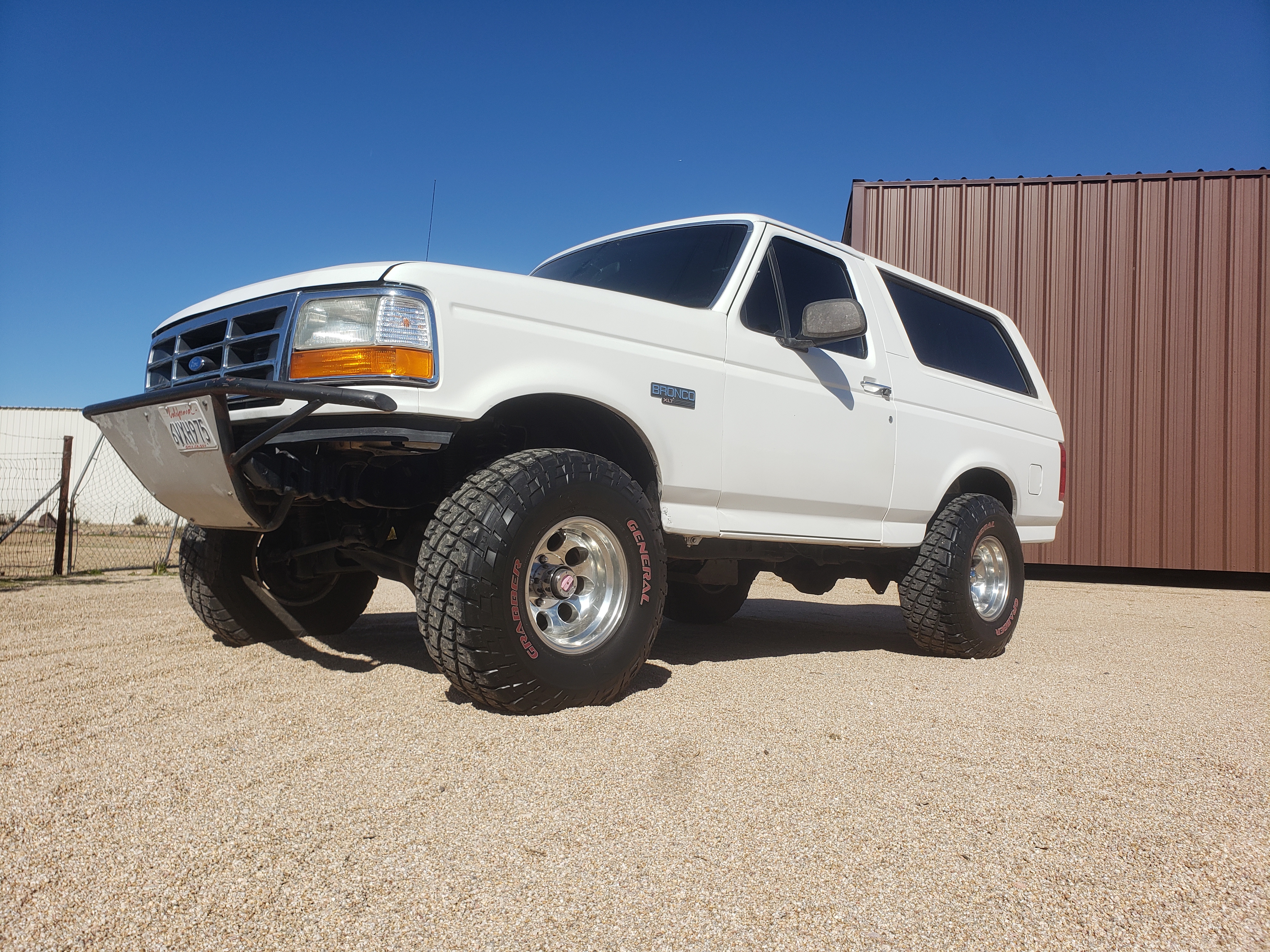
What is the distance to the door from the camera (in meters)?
3.51

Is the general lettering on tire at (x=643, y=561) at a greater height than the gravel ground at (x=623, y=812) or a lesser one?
greater

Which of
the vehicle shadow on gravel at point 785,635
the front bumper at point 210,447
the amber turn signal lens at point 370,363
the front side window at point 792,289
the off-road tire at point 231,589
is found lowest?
the vehicle shadow on gravel at point 785,635

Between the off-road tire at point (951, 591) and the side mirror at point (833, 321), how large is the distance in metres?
1.46

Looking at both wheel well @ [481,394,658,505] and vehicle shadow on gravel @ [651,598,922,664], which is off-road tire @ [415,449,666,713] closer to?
wheel well @ [481,394,658,505]

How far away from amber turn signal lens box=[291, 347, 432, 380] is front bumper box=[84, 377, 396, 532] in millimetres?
72

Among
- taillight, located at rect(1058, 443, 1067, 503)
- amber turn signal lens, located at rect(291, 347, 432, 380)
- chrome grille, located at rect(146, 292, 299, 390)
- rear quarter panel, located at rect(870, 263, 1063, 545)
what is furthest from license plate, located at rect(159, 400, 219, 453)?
taillight, located at rect(1058, 443, 1067, 503)

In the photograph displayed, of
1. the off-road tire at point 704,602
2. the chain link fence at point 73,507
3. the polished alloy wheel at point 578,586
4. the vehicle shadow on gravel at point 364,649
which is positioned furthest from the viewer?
the chain link fence at point 73,507

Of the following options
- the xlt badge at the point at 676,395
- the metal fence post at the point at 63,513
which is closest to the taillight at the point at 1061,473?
the xlt badge at the point at 676,395

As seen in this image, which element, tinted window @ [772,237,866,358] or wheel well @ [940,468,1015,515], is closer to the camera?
→ tinted window @ [772,237,866,358]

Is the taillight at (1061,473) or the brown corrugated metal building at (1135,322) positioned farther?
the brown corrugated metal building at (1135,322)

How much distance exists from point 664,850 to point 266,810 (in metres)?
0.92

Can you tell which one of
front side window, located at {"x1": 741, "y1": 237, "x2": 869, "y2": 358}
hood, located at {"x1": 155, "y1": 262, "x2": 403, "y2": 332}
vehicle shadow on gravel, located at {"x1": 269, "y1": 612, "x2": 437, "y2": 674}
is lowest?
vehicle shadow on gravel, located at {"x1": 269, "y1": 612, "x2": 437, "y2": 674}

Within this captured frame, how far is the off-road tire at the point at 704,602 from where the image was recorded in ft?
18.4

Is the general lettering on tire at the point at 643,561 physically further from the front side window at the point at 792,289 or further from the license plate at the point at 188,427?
the license plate at the point at 188,427
